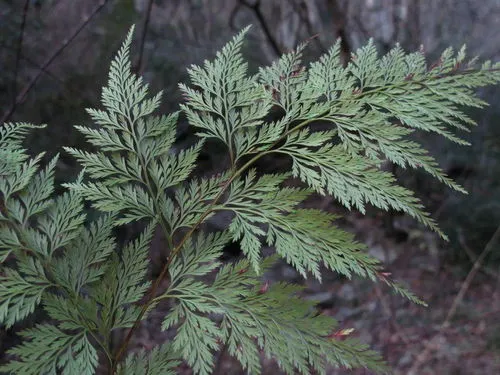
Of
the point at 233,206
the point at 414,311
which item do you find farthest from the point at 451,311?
the point at 233,206

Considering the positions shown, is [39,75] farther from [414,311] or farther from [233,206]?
[414,311]

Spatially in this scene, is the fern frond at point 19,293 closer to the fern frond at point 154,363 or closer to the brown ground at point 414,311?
the fern frond at point 154,363

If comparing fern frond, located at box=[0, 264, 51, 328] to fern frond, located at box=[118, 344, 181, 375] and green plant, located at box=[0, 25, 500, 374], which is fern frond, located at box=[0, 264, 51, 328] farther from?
fern frond, located at box=[118, 344, 181, 375]

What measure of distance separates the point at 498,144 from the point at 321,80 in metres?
3.88

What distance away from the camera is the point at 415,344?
400 centimetres

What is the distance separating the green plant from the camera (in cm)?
94

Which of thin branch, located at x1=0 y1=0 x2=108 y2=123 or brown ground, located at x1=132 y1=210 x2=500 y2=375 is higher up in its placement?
thin branch, located at x1=0 y1=0 x2=108 y2=123

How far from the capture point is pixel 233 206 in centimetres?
104

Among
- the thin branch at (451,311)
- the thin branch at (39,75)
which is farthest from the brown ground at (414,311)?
the thin branch at (39,75)

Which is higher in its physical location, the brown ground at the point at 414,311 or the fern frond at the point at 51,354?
the fern frond at the point at 51,354

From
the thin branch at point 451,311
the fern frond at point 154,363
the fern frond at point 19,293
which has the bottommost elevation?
the thin branch at point 451,311

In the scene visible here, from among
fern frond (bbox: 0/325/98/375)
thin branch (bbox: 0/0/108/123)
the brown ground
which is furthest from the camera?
the brown ground

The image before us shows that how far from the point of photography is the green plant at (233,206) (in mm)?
937

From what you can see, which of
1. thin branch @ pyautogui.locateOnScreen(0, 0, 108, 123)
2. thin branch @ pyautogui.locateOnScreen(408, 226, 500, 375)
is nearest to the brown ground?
thin branch @ pyautogui.locateOnScreen(408, 226, 500, 375)
